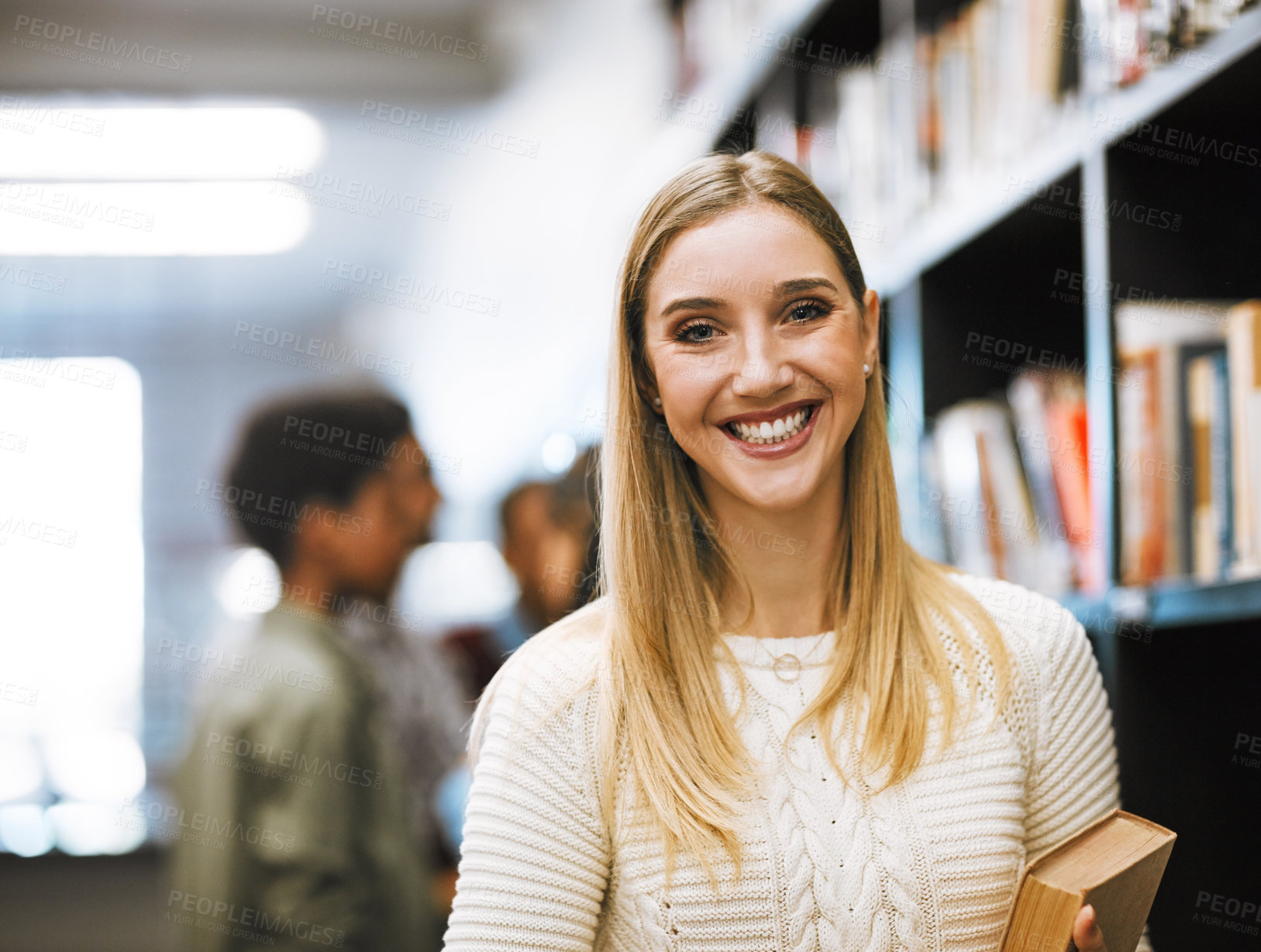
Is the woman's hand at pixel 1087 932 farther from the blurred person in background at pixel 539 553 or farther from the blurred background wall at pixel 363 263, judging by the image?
the blurred person in background at pixel 539 553

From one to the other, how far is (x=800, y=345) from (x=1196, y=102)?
535 millimetres

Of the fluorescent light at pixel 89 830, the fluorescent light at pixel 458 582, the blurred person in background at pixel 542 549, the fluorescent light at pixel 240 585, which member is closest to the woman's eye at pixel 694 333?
the blurred person in background at pixel 542 549

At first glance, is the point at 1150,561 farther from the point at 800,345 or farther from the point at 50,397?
the point at 50,397

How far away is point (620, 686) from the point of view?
3.55ft

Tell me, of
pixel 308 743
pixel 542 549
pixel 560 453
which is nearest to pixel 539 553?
pixel 542 549

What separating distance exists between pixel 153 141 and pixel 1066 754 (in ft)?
12.8

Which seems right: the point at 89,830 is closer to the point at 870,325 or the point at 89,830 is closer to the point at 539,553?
the point at 539,553

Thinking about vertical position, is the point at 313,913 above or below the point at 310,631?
below

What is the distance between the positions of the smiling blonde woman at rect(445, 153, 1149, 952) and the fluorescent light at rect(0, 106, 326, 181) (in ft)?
10.6

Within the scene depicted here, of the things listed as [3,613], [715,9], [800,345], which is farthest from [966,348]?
[3,613]

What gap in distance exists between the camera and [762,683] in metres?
1.11

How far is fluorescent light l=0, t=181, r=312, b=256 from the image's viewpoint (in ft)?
13.8

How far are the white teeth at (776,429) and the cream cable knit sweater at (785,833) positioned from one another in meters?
0.22

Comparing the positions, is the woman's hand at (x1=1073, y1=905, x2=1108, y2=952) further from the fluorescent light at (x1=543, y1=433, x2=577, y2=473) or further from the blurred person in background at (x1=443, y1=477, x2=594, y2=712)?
the fluorescent light at (x1=543, y1=433, x2=577, y2=473)
